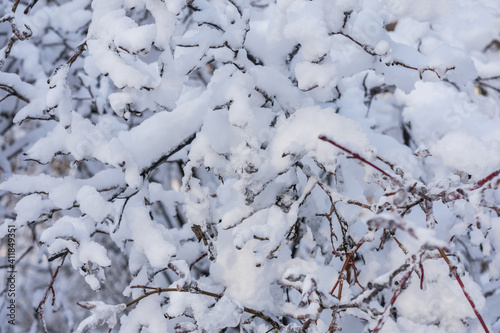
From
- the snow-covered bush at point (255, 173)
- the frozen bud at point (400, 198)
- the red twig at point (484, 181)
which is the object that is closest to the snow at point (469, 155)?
the snow-covered bush at point (255, 173)

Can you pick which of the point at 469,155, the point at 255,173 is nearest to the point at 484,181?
the point at 469,155

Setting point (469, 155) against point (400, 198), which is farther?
point (469, 155)

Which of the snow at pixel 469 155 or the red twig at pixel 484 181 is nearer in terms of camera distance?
the red twig at pixel 484 181

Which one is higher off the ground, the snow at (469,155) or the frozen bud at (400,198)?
the frozen bud at (400,198)

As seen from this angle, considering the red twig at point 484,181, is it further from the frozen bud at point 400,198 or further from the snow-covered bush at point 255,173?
the frozen bud at point 400,198

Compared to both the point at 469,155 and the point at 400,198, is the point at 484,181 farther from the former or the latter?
the point at 469,155

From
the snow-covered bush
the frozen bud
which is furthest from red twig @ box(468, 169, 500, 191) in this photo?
the frozen bud

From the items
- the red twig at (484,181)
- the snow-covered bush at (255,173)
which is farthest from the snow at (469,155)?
the red twig at (484,181)

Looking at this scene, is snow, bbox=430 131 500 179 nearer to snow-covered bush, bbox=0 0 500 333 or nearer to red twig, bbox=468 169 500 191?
snow-covered bush, bbox=0 0 500 333

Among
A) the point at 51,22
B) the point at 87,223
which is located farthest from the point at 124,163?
the point at 51,22

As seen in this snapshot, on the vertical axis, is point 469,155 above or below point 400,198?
below

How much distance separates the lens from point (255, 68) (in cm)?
158

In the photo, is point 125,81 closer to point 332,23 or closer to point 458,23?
point 332,23

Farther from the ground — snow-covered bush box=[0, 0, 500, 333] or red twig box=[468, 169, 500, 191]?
red twig box=[468, 169, 500, 191]
